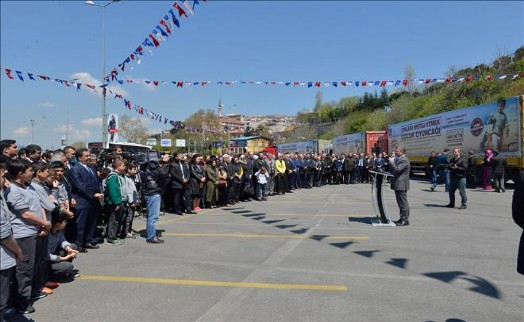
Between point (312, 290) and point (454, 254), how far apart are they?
3.15m

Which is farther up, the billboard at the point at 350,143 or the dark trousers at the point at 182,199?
the billboard at the point at 350,143

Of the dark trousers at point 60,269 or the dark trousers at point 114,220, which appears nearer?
the dark trousers at point 60,269

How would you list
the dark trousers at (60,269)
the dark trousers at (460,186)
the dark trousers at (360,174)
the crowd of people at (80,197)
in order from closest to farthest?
the crowd of people at (80,197) → the dark trousers at (60,269) → the dark trousers at (460,186) → the dark trousers at (360,174)

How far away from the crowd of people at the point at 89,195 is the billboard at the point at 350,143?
713 inches

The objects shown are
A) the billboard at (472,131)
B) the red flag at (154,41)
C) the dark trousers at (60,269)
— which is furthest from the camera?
the billboard at (472,131)

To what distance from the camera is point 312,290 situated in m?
5.44

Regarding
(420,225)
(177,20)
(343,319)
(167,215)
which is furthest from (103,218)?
(420,225)

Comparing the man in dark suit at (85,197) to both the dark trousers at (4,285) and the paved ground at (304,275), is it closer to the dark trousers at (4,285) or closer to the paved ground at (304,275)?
the paved ground at (304,275)

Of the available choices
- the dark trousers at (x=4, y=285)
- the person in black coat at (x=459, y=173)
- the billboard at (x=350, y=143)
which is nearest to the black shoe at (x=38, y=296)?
the dark trousers at (x=4, y=285)

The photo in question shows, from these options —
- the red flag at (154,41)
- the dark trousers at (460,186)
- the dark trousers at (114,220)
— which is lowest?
the dark trousers at (114,220)

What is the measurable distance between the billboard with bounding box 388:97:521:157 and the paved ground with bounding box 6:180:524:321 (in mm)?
9460

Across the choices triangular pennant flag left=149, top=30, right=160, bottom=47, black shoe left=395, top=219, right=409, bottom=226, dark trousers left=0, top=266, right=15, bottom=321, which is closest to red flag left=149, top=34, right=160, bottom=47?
triangular pennant flag left=149, top=30, right=160, bottom=47

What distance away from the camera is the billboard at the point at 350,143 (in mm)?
37406

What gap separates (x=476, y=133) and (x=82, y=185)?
1944cm
